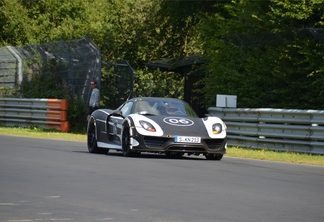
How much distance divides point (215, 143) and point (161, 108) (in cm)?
151

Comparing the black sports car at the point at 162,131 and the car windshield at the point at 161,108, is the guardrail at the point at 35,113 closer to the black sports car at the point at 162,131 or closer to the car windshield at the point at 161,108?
the black sports car at the point at 162,131

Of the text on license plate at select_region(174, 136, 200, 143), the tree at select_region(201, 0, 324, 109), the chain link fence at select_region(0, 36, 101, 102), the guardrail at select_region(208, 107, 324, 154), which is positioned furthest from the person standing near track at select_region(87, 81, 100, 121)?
the text on license plate at select_region(174, 136, 200, 143)

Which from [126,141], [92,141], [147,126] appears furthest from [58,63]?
[147,126]

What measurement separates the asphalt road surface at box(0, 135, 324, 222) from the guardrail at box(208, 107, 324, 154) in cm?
369

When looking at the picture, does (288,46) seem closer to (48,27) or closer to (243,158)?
(243,158)

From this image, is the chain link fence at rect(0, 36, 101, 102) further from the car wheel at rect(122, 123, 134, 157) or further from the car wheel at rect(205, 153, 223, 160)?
the car wheel at rect(205, 153, 223, 160)

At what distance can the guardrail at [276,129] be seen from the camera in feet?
59.6

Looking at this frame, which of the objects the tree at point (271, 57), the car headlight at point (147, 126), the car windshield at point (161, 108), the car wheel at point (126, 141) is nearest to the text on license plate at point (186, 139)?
the car headlight at point (147, 126)

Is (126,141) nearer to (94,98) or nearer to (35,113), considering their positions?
(94,98)

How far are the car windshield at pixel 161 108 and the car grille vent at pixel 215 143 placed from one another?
1.19 m

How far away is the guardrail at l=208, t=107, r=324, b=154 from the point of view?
59.6ft

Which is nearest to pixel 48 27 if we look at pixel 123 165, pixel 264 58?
pixel 264 58

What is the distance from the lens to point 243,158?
16703mm

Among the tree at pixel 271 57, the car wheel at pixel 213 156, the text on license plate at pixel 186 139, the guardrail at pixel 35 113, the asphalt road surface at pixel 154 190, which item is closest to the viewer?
the asphalt road surface at pixel 154 190
